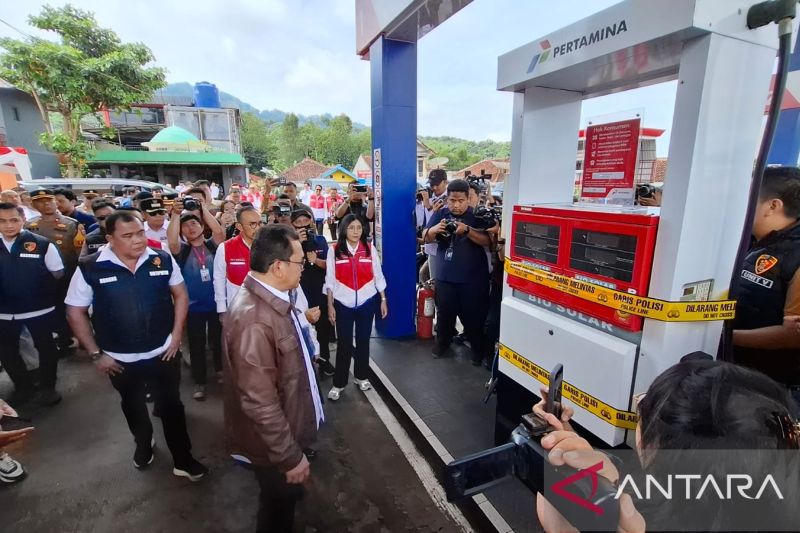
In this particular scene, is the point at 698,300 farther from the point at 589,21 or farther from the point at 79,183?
the point at 79,183

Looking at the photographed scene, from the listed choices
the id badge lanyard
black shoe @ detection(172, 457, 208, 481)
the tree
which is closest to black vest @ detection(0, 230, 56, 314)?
the id badge lanyard

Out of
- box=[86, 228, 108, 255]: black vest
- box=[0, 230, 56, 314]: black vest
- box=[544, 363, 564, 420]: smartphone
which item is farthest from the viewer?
box=[86, 228, 108, 255]: black vest

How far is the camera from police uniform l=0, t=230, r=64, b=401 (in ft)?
11.0

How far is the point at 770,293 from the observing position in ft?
6.08

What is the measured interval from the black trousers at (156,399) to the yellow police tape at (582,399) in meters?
2.28

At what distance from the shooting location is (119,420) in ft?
11.0

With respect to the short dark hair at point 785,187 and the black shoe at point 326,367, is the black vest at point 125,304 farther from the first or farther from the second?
the short dark hair at point 785,187

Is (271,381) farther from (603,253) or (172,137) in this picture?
(172,137)

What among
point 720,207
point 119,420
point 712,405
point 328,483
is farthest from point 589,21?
point 119,420

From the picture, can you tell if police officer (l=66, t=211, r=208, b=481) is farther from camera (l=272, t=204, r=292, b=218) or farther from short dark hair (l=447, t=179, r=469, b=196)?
short dark hair (l=447, t=179, r=469, b=196)

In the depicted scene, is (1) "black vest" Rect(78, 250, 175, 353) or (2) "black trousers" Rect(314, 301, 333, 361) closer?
(1) "black vest" Rect(78, 250, 175, 353)

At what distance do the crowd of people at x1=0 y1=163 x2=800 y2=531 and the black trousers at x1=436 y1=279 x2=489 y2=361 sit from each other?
17mm

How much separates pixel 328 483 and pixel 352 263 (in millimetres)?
1752

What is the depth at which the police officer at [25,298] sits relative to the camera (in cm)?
332
